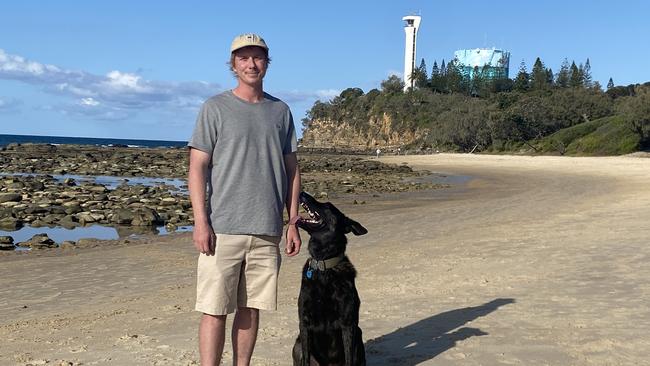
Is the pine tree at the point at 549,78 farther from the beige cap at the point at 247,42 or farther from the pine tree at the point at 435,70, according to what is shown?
the beige cap at the point at 247,42

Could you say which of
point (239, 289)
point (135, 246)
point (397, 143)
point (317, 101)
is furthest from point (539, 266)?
point (317, 101)

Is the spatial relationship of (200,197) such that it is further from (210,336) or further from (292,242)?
(210,336)

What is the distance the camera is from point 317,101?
12731cm

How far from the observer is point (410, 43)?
114188 mm

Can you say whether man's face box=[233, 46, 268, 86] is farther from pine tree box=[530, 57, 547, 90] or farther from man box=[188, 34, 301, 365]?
pine tree box=[530, 57, 547, 90]

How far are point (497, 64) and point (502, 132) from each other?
63.3 meters

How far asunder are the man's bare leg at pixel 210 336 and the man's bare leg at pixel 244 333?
0.55ft

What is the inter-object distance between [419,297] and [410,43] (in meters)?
111

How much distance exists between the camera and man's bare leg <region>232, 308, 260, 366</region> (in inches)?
163

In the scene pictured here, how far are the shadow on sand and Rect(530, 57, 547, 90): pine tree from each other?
10387 cm

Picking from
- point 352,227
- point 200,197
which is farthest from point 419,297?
point 200,197

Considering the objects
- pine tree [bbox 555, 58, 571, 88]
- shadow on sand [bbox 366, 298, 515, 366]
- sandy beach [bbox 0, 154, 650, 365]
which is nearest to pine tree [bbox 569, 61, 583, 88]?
pine tree [bbox 555, 58, 571, 88]

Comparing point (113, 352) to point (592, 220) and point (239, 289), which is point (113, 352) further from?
point (592, 220)

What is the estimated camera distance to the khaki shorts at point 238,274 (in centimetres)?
387
